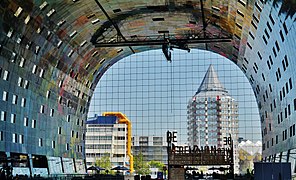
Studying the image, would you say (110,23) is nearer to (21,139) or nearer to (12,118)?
(12,118)

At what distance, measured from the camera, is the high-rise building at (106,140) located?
9938 centimetres

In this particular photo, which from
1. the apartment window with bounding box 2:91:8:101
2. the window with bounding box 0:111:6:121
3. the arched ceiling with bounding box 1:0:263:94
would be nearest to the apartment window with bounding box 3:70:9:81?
the apartment window with bounding box 2:91:8:101

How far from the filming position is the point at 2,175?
28328 millimetres

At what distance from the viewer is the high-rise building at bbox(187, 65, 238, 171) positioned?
83.1 meters

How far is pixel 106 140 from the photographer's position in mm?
105625

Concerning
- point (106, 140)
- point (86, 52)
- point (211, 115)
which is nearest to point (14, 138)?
point (86, 52)

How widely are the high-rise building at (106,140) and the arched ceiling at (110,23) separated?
166ft

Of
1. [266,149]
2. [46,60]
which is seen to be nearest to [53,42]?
[46,60]

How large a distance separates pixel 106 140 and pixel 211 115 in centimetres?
2483

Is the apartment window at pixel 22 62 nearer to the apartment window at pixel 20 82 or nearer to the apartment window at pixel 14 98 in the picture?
the apartment window at pixel 20 82

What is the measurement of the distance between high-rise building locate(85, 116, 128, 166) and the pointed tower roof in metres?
19.2

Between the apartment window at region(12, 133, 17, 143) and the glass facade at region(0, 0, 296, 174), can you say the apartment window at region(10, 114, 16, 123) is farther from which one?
the apartment window at region(12, 133, 17, 143)

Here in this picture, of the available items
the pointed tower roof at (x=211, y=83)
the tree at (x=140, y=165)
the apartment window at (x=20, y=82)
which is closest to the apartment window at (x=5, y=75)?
the apartment window at (x=20, y=82)

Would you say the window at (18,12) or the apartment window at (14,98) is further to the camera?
the apartment window at (14,98)
